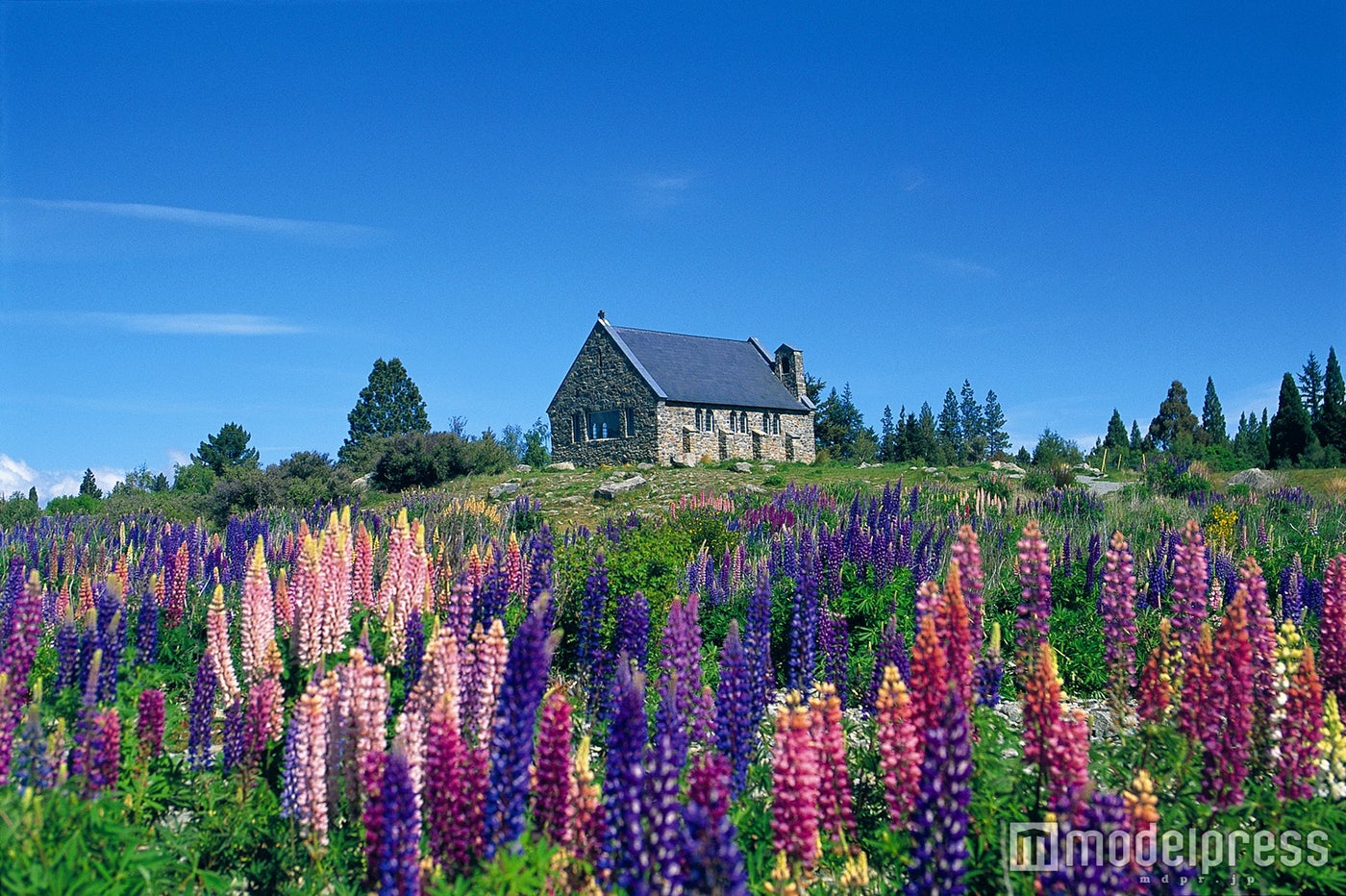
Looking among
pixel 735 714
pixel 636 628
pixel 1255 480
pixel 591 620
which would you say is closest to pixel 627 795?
pixel 735 714

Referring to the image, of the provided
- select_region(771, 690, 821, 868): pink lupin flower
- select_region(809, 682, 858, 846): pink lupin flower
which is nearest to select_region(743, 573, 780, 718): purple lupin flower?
select_region(809, 682, 858, 846): pink lupin flower

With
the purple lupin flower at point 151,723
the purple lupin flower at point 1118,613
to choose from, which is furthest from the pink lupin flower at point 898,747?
the purple lupin flower at point 151,723

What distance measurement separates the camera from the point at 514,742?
279cm

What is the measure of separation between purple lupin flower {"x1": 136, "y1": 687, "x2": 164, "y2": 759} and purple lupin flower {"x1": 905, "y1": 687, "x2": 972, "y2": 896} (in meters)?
3.54

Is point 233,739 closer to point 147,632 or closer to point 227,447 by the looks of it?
point 147,632

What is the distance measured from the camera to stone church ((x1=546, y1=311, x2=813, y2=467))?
149ft

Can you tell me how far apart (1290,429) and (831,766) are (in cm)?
5667

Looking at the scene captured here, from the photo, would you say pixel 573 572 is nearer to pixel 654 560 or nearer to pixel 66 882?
pixel 654 560

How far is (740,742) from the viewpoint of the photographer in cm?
384

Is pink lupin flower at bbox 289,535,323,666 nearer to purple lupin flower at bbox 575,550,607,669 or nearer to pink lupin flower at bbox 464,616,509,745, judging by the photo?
purple lupin flower at bbox 575,550,607,669

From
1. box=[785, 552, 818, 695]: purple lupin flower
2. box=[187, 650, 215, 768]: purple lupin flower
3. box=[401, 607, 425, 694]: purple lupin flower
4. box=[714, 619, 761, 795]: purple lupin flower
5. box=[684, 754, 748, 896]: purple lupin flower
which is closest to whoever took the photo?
box=[684, 754, 748, 896]: purple lupin flower

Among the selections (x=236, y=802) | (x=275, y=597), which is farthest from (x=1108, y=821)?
(x=275, y=597)

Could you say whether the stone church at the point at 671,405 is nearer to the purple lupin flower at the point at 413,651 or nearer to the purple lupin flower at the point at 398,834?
the purple lupin flower at the point at 413,651

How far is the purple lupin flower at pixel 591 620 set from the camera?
19.2ft
